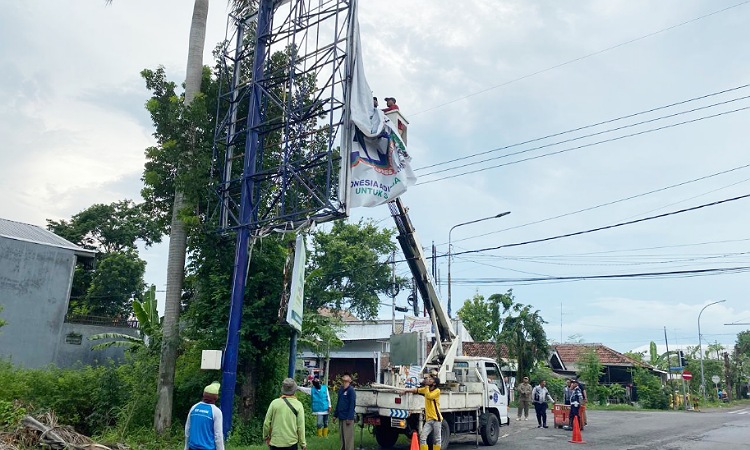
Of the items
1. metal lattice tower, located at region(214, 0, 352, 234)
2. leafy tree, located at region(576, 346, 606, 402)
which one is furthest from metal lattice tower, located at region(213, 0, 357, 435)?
leafy tree, located at region(576, 346, 606, 402)

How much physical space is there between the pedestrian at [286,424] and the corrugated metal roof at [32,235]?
21525 mm

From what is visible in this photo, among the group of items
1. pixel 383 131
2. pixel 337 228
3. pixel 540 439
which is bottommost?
pixel 540 439

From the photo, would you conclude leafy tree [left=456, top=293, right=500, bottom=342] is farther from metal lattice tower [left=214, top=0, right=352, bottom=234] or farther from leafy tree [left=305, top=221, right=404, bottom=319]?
metal lattice tower [left=214, top=0, right=352, bottom=234]

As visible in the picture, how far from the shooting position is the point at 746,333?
9062 centimetres

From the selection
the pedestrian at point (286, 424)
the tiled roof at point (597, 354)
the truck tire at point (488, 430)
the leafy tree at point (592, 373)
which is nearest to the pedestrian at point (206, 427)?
the pedestrian at point (286, 424)

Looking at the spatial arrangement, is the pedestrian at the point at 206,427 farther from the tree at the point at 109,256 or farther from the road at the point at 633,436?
the tree at the point at 109,256

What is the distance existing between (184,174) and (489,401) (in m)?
10.4

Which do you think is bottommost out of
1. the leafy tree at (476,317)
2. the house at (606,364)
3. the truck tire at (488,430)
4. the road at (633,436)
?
the road at (633,436)

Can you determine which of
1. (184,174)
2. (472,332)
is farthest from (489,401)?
(472,332)

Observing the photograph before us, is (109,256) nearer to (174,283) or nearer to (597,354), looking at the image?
(174,283)

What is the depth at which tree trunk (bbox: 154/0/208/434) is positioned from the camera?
15.2 m

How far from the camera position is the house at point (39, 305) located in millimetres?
24703

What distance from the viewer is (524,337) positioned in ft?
109

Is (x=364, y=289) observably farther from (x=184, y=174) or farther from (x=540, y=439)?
(x=184, y=174)
